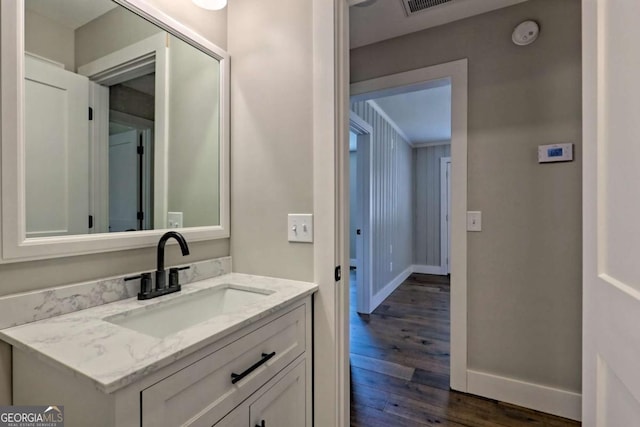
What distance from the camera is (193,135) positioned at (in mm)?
1425

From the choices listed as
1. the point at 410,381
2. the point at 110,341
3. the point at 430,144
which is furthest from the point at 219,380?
the point at 430,144

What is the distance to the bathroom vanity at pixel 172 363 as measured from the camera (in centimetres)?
62

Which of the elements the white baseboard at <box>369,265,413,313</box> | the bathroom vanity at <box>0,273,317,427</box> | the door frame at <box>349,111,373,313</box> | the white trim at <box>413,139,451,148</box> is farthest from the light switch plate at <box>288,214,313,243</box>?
the white trim at <box>413,139,451,148</box>

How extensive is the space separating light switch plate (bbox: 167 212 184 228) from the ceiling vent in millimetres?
→ 1782

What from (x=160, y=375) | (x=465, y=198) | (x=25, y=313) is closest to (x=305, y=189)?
(x=160, y=375)

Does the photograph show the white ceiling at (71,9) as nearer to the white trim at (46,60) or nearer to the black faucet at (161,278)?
the white trim at (46,60)

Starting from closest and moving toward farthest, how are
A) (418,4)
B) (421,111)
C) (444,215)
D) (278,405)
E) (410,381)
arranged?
1. (278,405)
2. (418,4)
3. (410,381)
4. (421,111)
5. (444,215)

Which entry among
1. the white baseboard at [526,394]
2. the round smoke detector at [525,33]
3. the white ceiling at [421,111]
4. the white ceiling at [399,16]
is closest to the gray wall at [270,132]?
the white ceiling at [399,16]

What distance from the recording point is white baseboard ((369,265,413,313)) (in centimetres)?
356

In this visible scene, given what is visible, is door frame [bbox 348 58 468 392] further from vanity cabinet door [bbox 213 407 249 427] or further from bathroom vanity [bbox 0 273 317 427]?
vanity cabinet door [bbox 213 407 249 427]

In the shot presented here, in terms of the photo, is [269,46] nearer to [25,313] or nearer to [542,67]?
[25,313]

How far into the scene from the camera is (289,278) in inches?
52.8
